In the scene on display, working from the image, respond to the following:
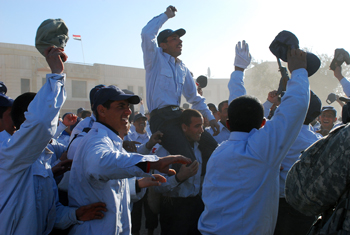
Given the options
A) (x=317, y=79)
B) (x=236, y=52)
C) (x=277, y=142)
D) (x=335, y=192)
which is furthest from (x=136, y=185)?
(x=317, y=79)

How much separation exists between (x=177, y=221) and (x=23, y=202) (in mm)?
2181

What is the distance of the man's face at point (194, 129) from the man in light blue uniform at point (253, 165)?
1729 millimetres

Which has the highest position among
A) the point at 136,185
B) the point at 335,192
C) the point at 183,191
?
the point at 335,192

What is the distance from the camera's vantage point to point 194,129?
3938mm

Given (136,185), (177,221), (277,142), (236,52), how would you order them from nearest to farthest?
(277,142), (136,185), (236,52), (177,221)

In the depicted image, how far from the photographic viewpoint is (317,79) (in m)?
31.9

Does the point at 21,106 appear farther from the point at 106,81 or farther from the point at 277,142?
the point at 106,81

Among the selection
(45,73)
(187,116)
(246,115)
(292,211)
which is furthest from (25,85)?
(246,115)

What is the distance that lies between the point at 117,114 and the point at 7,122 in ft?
3.12

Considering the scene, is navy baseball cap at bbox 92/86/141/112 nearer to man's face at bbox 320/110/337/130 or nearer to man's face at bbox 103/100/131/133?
man's face at bbox 103/100/131/133

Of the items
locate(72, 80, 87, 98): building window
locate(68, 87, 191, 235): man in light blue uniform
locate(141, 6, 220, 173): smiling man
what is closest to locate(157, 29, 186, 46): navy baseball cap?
locate(141, 6, 220, 173): smiling man

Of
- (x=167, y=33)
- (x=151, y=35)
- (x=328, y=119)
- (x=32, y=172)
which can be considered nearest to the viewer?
(x=32, y=172)

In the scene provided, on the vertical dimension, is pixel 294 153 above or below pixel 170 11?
below

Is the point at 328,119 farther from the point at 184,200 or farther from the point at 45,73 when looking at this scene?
the point at 45,73
